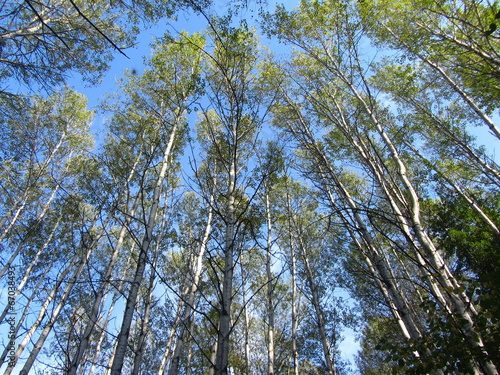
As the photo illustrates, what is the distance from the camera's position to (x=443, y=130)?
32.3 feet

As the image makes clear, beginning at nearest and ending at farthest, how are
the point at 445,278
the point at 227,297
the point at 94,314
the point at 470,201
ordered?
the point at 227,297 → the point at 445,278 → the point at 94,314 → the point at 470,201

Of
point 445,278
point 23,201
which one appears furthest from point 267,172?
point 23,201

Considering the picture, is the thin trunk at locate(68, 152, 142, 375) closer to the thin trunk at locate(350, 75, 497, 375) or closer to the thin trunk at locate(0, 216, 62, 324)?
the thin trunk at locate(350, 75, 497, 375)

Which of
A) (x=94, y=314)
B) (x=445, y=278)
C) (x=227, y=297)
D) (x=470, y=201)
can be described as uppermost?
(x=470, y=201)

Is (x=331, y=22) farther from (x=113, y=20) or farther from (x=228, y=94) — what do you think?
(x=113, y=20)

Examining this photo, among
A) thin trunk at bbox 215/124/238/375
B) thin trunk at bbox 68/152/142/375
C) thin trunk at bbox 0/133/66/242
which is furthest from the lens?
thin trunk at bbox 0/133/66/242

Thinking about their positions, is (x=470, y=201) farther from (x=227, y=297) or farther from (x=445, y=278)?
(x=227, y=297)

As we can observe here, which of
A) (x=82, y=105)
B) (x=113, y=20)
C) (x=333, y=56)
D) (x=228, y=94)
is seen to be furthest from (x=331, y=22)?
(x=82, y=105)

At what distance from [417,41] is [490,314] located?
7656mm

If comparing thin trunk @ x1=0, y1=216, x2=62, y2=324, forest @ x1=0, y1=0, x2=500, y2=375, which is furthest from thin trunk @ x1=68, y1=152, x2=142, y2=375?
thin trunk @ x1=0, y1=216, x2=62, y2=324

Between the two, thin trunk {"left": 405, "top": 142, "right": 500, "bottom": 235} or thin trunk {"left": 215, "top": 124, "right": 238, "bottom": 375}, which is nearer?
thin trunk {"left": 215, "top": 124, "right": 238, "bottom": 375}

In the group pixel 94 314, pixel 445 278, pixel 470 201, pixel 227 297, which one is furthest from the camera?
pixel 470 201

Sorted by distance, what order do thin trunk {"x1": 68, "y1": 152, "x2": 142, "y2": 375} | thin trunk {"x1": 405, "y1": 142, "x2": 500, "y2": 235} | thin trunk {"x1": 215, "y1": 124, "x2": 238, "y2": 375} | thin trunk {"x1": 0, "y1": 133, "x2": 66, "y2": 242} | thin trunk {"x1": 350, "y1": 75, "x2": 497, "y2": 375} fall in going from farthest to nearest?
thin trunk {"x1": 0, "y1": 133, "x2": 66, "y2": 242} < thin trunk {"x1": 405, "y1": 142, "x2": 500, "y2": 235} < thin trunk {"x1": 68, "y1": 152, "x2": 142, "y2": 375} < thin trunk {"x1": 350, "y1": 75, "x2": 497, "y2": 375} < thin trunk {"x1": 215, "y1": 124, "x2": 238, "y2": 375}

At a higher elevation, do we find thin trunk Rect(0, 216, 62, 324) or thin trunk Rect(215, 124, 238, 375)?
thin trunk Rect(0, 216, 62, 324)
